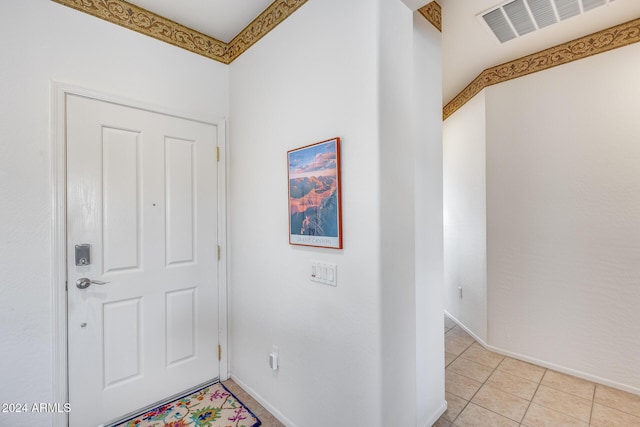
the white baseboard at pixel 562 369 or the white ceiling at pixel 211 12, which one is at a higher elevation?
the white ceiling at pixel 211 12

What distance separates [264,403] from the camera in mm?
1953

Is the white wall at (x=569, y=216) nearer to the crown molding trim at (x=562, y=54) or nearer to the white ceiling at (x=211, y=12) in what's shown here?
the crown molding trim at (x=562, y=54)

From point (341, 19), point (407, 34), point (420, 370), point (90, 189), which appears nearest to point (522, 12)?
point (407, 34)

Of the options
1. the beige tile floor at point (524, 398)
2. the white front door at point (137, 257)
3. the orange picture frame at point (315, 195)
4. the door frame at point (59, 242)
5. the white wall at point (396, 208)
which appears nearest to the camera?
the white wall at point (396, 208)

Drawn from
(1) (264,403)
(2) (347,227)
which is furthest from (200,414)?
(2) (347,227)

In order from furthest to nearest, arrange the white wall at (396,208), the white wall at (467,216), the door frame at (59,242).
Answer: the white wall at (467,216) < the door frame at (59,242) < the white wall at (396,208)

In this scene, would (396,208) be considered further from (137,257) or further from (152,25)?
(152,25)

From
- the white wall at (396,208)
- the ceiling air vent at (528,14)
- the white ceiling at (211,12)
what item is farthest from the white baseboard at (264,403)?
the ceiling air vent at (528,14)

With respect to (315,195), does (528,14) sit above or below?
above

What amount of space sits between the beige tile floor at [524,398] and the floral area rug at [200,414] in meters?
1.32

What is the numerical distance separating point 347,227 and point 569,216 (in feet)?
7.25

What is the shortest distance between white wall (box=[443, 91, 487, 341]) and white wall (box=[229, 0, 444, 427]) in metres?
1.34

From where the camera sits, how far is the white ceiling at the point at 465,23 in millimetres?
1888

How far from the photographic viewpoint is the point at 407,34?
4.81 feet
